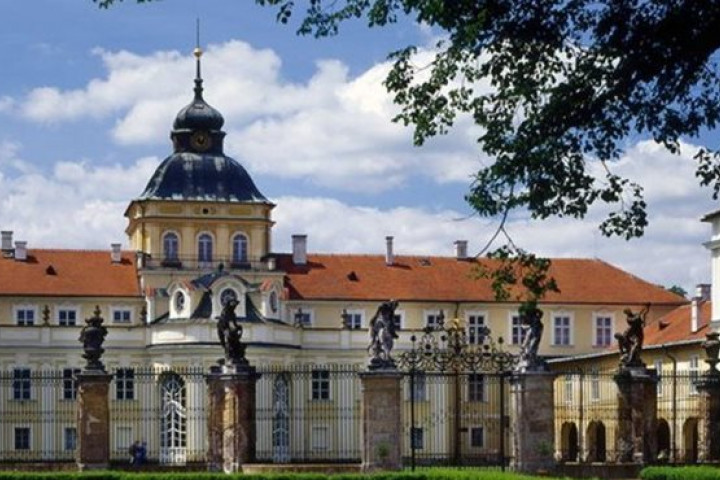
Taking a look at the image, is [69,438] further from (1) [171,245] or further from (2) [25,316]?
(1) [171,245]

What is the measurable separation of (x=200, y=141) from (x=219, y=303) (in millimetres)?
9703

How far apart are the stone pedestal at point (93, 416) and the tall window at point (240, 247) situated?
37590mm

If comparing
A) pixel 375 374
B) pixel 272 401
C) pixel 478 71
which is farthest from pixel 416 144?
pixel 272 401

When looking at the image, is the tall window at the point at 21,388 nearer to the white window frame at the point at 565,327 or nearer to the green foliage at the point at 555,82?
the white window frame at the point at 565,327

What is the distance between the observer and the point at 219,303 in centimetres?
6359

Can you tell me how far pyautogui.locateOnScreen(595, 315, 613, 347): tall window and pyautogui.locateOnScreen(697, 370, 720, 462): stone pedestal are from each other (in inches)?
1453

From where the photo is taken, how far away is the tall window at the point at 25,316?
67.1 meters

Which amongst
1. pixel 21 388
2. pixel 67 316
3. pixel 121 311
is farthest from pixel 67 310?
pixel 21 388

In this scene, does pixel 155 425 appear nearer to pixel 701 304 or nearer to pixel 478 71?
pixel 701 304

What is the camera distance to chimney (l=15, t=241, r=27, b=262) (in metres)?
69.1

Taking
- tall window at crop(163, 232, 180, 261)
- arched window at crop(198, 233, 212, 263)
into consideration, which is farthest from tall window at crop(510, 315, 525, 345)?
tall window at crop(163, 232, 180, 261)

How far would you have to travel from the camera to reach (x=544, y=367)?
33125mm

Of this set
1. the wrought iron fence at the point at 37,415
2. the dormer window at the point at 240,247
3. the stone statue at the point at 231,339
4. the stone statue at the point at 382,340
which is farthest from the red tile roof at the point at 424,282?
the stone statue at the point at 231,339

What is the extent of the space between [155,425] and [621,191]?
149 ft
